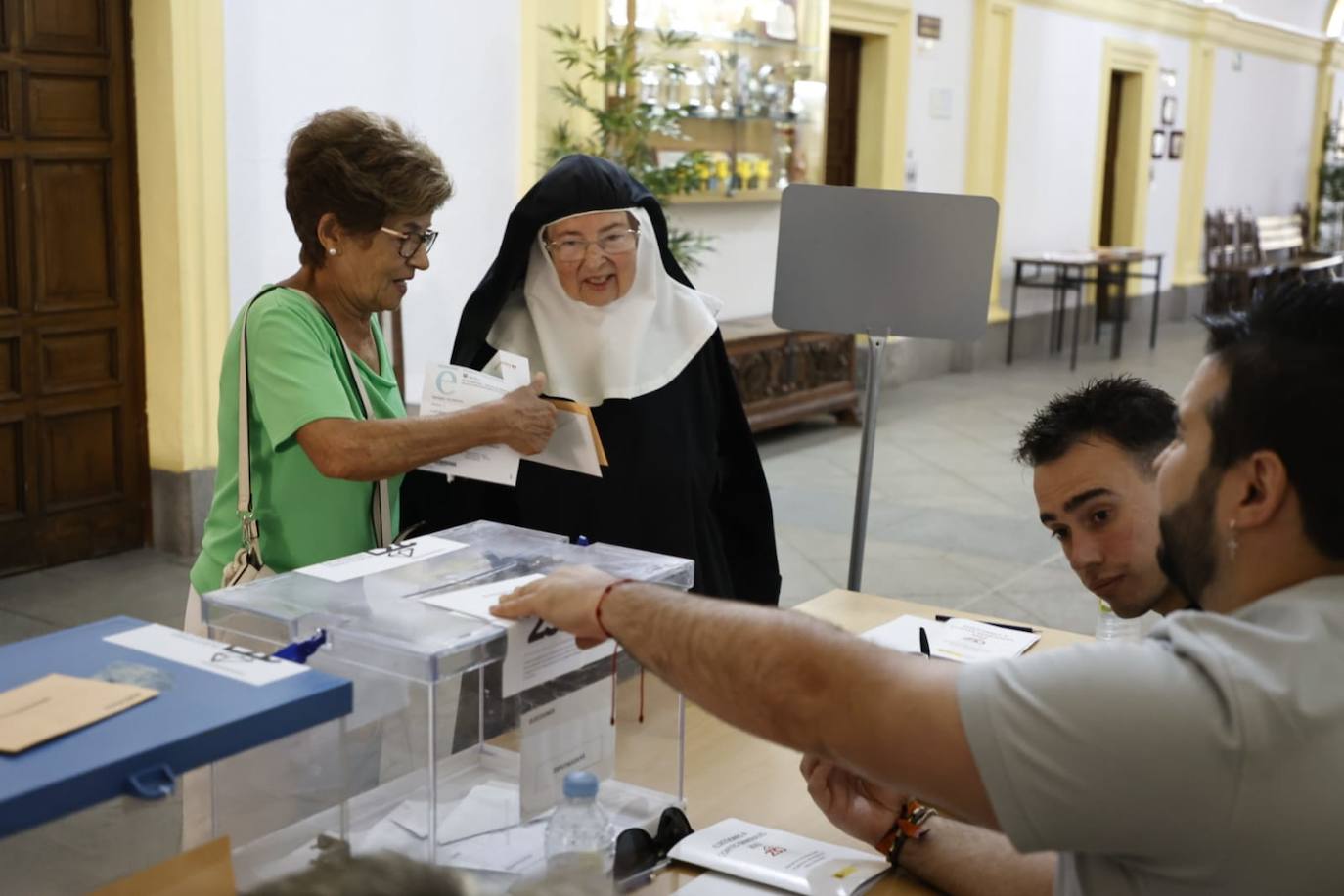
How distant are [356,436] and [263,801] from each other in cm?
66

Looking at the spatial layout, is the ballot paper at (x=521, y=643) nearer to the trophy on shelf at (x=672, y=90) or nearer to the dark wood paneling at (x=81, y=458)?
the dark wood paneling at (x=81, y=458)

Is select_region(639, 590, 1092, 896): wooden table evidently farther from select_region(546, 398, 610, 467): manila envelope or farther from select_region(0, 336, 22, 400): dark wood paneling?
select_region(0, 336, 22, 400): dark wood paneling

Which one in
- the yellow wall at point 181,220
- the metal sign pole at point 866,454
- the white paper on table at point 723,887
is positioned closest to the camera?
the white paper on table at point 723,887

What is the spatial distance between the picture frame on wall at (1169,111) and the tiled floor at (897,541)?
247 inches

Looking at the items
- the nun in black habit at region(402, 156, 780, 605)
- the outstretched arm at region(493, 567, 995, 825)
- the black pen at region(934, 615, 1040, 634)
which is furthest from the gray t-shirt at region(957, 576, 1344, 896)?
the black pen at region(934, 615, 1040, 634)

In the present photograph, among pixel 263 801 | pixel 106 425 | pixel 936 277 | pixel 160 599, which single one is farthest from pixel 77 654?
pixel 106 425

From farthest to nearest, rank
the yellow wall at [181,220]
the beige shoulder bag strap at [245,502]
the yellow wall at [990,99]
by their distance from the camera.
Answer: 1. the yellow wall at [990,99]
2. the yellow wall at [181,220]
3. the beige shoulder bag strap at [245,502]

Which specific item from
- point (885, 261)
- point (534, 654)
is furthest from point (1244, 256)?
point (534, 654)

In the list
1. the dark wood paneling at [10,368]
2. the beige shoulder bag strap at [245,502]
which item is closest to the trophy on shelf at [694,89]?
the dark wood paneling at [10,368]

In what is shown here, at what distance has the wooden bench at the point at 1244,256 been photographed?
15586mm

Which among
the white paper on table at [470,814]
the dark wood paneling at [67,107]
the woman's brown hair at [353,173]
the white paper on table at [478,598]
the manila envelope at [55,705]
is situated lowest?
the white paper on table at [470,814]

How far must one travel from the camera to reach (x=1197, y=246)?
16.6 m

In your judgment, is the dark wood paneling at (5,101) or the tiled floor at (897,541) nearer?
the tiled floor at (897,541)

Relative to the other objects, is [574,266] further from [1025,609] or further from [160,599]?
[1025,609]
